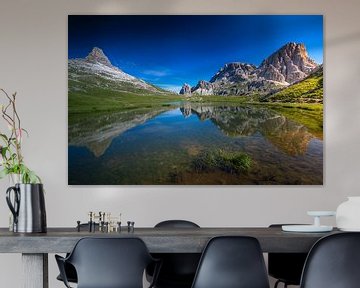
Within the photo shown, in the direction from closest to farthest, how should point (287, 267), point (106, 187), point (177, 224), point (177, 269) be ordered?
point (177, 269) < point (287, 267) < point (177, 224) < point (106, 187)

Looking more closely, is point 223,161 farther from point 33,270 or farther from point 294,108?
point 33,270

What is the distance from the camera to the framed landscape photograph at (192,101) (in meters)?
5.73

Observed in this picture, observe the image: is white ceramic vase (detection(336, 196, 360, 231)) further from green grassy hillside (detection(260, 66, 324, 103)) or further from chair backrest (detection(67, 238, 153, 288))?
green grassy hillside (detection(260, 66, 324, 103))

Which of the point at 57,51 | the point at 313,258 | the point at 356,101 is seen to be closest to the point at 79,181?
the point at 57,51

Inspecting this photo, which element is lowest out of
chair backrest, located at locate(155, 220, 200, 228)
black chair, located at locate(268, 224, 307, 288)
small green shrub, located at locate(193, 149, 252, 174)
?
black chair, located at locate(268, 224, 307, 288)

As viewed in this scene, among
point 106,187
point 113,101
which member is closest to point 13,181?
point 106,187

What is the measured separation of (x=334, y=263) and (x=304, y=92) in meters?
2.65

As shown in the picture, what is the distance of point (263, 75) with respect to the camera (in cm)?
586

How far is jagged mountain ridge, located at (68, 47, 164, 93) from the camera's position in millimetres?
5746

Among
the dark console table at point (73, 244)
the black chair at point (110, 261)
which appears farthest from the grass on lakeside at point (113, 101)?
the black chair at point (110, 261)

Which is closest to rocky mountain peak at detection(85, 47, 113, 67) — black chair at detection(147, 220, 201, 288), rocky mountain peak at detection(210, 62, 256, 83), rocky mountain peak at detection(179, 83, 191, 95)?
rocky mountain peak at detection(179, 83, 191, 95)

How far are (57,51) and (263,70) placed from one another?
168 centimetres

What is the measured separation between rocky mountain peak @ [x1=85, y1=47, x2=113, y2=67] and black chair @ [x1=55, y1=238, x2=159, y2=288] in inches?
103

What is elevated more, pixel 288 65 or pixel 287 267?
pixel 288 65
